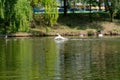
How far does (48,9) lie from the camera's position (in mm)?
75750

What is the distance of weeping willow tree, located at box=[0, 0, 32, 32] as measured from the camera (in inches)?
2721

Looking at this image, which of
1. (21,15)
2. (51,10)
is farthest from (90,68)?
(51,10)

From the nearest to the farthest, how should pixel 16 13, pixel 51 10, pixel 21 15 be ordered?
pixel 16 13
pixel 21 15
pixel 51 10

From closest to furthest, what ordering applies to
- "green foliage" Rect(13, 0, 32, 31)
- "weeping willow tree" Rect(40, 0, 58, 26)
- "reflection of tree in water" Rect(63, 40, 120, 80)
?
"reflection of tree in water" Rect(63, 40, 120, 80) → "green foliage" Rect(13, 0, 32, 31) → "weeping willow tree" Rect(40, 0, 58, 26)

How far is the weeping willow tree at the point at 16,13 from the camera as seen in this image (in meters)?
69.1

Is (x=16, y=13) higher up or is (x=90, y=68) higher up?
(x=90, y=68)

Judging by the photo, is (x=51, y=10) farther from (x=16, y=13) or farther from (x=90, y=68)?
(x=90, y=68)

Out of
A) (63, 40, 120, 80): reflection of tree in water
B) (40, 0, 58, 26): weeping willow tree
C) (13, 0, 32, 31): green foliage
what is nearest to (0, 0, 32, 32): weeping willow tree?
(13, 0, 32, 31): green foliage

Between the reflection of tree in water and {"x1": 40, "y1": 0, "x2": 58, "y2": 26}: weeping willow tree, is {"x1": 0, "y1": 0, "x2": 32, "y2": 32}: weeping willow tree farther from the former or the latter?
the reflection of tree in water

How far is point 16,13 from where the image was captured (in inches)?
2719

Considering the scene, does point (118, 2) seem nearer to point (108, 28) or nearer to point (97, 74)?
point (108, 28)

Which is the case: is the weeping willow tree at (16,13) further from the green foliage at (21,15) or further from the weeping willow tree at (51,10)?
the weeping willow tree at (51,10)

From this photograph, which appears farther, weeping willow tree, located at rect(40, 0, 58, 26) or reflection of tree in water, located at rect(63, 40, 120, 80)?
weeping willow tree, located at rect(40, 0, 58, 26)

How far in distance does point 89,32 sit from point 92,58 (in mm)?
40817
